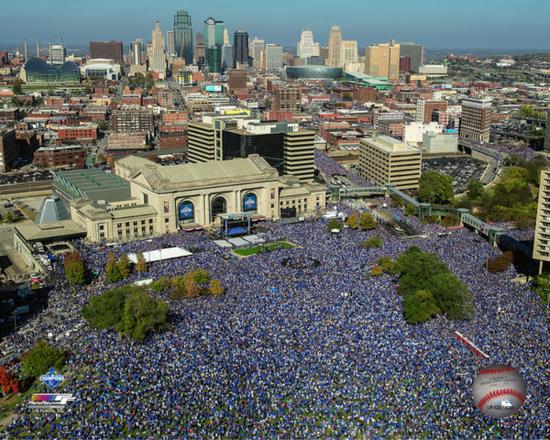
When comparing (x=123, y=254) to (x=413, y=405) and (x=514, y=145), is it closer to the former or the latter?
(x=413, y=405)

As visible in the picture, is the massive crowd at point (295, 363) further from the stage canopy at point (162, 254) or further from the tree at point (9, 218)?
the tree at point (9, 218)

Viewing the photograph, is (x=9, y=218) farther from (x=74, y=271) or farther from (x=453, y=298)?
(x=453, y=298)

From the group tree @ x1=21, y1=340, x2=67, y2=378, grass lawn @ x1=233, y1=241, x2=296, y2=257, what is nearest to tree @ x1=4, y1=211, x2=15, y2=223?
grass lawn @ x1=233, y1=241, x2=296, y2=257

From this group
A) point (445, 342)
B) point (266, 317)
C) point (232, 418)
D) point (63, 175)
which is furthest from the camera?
point (63, 175)

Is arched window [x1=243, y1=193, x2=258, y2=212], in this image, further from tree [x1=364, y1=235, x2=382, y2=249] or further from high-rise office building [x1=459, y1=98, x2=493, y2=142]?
high-rise office building [x1=459, y1=98, x2=493, y2=142]

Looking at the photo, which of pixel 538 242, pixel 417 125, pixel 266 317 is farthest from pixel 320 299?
pixel 417 125

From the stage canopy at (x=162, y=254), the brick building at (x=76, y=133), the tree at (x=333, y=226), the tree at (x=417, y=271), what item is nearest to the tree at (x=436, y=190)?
the tree at (x=333, y=226)
